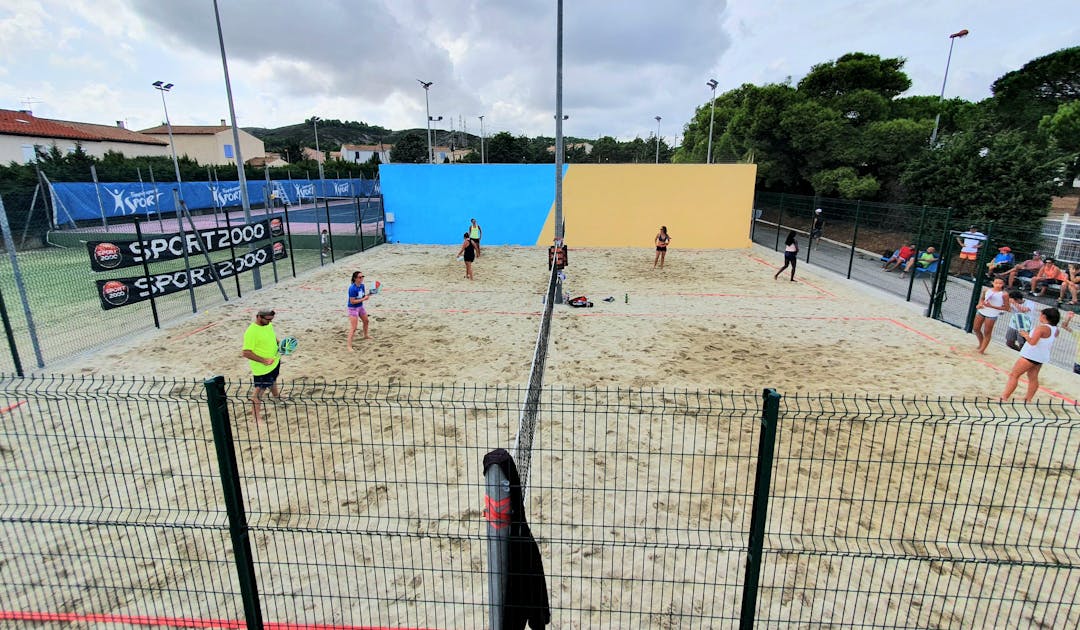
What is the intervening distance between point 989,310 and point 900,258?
402 inches

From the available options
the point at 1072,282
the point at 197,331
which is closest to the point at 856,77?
the point at 1072,282

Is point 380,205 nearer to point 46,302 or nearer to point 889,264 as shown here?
point 46,302

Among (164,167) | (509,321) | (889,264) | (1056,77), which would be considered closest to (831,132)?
(889,264)

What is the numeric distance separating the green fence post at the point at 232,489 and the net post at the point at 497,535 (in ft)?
5.06

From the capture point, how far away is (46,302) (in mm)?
13672

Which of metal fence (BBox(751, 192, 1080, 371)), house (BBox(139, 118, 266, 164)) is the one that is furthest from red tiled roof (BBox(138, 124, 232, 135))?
metal fence (BBox(751, 192, 1080, 371))

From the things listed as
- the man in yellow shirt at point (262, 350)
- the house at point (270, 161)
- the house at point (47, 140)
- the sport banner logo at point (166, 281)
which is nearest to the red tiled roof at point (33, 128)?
the house at point (47, 140)

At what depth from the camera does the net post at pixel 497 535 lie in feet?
9.43

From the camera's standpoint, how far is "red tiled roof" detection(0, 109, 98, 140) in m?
39.8

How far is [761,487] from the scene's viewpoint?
307cm

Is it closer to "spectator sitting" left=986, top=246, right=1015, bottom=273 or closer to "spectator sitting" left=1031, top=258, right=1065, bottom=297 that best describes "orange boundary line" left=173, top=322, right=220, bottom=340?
"spectator sitting" left=986, top=246, right=1015, bottom=273

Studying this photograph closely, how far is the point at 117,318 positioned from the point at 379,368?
7710 millimetres

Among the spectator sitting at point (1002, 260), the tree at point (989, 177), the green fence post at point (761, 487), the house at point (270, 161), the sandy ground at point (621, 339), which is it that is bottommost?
the sandy ground at point (621, 339)

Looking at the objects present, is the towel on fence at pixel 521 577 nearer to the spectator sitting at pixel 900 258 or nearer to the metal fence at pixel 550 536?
the metal fence at pixel 550 536
